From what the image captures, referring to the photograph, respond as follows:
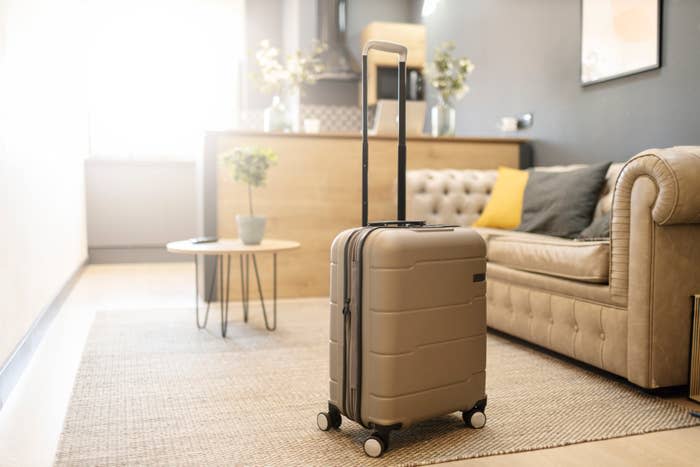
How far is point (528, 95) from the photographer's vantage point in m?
4.72

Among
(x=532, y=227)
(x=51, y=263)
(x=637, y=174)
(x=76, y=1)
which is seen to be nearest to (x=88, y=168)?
(x=76, y=1)

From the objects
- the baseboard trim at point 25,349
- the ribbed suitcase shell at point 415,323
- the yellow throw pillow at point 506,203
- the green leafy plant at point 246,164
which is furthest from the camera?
the yellow throw pillow at point 506,203

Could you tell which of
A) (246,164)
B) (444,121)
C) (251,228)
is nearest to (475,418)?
(251,228)

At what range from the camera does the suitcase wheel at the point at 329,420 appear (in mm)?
1888

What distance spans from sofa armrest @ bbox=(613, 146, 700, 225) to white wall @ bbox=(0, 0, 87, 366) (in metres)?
2.32

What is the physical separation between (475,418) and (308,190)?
2623 mm

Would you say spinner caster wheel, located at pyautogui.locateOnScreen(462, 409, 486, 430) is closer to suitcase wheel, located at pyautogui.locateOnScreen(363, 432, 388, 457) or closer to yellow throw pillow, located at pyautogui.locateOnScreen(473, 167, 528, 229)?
suitcase wheel, located at pyautogui.locateOnScreen(363, 432, 388, 457)

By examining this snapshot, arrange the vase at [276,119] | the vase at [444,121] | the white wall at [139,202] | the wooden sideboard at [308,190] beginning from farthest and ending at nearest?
1. the white wall at [139,202]
2. the vase at [444,121]
3. the vase at [276,119]
4. the wooden sideboard at [308,190]

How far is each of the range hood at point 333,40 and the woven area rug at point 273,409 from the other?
427 cm

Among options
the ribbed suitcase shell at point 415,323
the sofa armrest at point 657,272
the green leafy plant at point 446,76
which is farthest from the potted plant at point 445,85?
the ribbed suitcase shell at point 415,323

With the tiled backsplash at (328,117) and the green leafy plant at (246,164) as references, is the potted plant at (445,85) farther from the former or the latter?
the tiled backsplash at (328,117)

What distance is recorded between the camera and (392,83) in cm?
660

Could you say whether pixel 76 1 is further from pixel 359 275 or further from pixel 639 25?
pixel 359 275

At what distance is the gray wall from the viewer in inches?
129
